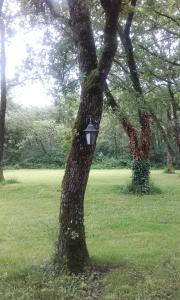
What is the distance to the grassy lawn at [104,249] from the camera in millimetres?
6457

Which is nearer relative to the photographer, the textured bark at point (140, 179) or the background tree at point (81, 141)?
the background tree at point (81, 141)

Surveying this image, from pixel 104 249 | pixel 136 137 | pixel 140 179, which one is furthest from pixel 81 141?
pixel 136 137

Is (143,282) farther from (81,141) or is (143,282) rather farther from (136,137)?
(136,137)

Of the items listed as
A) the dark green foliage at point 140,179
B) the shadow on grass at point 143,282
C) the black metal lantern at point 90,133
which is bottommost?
the shadow on grass at point 143,282

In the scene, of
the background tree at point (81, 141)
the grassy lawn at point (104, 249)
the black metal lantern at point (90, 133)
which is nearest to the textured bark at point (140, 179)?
the grassy lawn at point (104, 249)

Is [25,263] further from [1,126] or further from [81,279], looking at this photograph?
[1,126]

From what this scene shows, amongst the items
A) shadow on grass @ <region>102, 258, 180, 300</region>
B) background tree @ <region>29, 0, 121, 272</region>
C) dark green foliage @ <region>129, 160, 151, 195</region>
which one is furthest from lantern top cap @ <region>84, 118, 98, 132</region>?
dark green foliage @ <region>129, 160, 151, 195</region>

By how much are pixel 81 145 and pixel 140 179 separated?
12.0 meters

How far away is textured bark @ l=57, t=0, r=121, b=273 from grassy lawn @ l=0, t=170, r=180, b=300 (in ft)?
1.43

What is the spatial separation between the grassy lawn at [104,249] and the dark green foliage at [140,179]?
148cm

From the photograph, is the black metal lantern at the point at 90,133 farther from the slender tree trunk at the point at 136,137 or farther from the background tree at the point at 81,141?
the slender tree trunk at the point at 136,137

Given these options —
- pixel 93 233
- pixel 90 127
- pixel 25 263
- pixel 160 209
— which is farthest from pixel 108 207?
pixel 90 127

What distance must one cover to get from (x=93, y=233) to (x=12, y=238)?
184 centimetres

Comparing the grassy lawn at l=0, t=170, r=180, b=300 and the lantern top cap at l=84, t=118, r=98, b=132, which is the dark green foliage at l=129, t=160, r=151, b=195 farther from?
the lantern top cap at l=84, t=118, r=98, b=132
